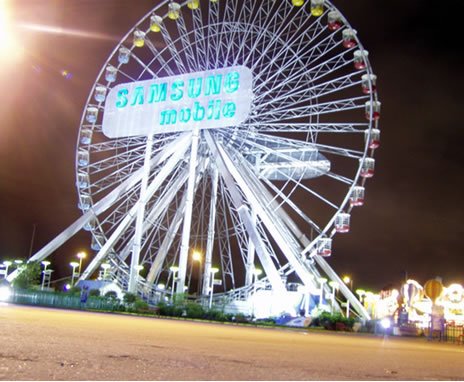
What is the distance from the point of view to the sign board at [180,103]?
94.6ft

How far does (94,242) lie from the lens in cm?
3256

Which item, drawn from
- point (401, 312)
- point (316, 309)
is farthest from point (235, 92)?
point (401, 312)

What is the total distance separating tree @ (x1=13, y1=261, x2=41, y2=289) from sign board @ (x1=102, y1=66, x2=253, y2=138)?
8.00 m

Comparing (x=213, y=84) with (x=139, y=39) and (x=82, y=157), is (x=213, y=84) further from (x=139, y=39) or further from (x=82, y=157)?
(x=82, y=157)

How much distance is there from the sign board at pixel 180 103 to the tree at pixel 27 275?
8.00m

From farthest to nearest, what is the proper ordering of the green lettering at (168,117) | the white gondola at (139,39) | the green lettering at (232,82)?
the white gondola at (139,39), the green lettering at (168,117), the green lettering at (232,82)

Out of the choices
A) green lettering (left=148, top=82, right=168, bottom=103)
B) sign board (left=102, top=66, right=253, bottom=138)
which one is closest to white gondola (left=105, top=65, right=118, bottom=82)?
sign board (left=102, top=66, right=253, bottom=138)

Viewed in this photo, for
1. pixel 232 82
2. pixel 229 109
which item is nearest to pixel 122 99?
pixel 232 82

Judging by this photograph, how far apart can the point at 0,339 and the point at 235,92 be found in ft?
81.9

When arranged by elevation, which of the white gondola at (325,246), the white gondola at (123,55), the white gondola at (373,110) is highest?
the white gondola at (123,55)

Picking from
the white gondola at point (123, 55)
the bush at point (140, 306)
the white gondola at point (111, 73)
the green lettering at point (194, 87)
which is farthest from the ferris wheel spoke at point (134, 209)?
the white gondola at point (123, 55)

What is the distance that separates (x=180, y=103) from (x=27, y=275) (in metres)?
11.8

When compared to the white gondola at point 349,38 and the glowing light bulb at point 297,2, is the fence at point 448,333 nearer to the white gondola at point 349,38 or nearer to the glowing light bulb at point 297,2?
the white gondola at point 349,38

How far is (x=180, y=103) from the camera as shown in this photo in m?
31.3
